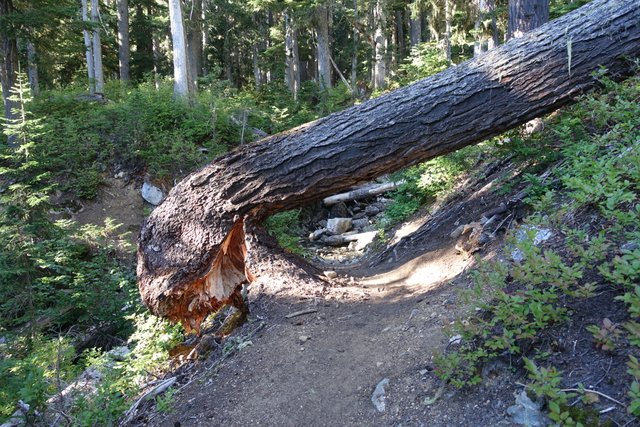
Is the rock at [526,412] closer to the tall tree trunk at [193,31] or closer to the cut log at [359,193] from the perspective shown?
the cut log at [359,193]

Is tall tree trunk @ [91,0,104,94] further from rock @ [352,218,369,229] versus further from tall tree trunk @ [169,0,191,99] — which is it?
rock @ [352,218,369,229]

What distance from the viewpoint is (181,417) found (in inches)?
130

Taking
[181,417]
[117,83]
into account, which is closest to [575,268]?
[181,417]

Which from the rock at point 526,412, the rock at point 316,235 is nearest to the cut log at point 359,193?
Result: the rock at point 316,235

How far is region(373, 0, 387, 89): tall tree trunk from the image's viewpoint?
2277 centimetres

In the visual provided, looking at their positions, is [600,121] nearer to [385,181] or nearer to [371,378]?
[371,378]

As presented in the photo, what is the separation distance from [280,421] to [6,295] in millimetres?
6514

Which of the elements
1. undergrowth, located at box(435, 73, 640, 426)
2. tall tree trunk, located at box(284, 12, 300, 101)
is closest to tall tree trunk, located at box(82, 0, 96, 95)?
tall tree trunk, located at box(284, 12, 300, 101)

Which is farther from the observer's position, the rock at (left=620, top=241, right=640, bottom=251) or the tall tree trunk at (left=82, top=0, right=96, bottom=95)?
the tall tree trunk at (left=82, top=0, right=96, bottom=95)

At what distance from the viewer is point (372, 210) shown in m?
12.7

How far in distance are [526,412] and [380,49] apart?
22.7 m

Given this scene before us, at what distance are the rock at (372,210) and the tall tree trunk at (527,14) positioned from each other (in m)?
6.42

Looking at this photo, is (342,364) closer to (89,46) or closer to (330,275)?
(330,275)

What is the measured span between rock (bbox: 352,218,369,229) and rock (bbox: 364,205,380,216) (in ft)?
1.63
